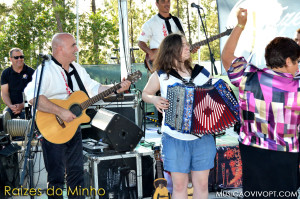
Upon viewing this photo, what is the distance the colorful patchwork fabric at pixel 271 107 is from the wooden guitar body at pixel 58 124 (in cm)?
211

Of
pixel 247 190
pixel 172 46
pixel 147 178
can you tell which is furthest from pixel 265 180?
pixel 147 178

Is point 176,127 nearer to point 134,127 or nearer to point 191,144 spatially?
point 191,144

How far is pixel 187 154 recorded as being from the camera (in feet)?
11.3

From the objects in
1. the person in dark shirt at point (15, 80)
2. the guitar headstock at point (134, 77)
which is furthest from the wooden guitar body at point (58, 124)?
the person in dark shirt at point (15, 80)

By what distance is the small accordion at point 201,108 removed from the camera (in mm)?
3252

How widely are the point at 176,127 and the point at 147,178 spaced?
1.79 m

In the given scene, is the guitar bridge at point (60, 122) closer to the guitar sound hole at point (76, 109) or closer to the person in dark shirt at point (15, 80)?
the guitar sound hole at point (76, 109)

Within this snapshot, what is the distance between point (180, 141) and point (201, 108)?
0.37 m

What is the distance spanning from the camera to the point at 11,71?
6.90m

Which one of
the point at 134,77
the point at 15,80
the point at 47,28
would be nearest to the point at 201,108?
the point at 134,77

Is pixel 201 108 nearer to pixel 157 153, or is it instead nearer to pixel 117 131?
pixel 117 131

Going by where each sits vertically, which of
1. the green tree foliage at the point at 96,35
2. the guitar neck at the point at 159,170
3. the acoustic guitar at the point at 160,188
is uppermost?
the green tree foliage at the point at 96,35

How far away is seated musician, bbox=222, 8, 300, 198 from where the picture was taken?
2.83 metres

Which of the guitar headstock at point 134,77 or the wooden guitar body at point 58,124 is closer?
the wooden guitar body at point 58,124
